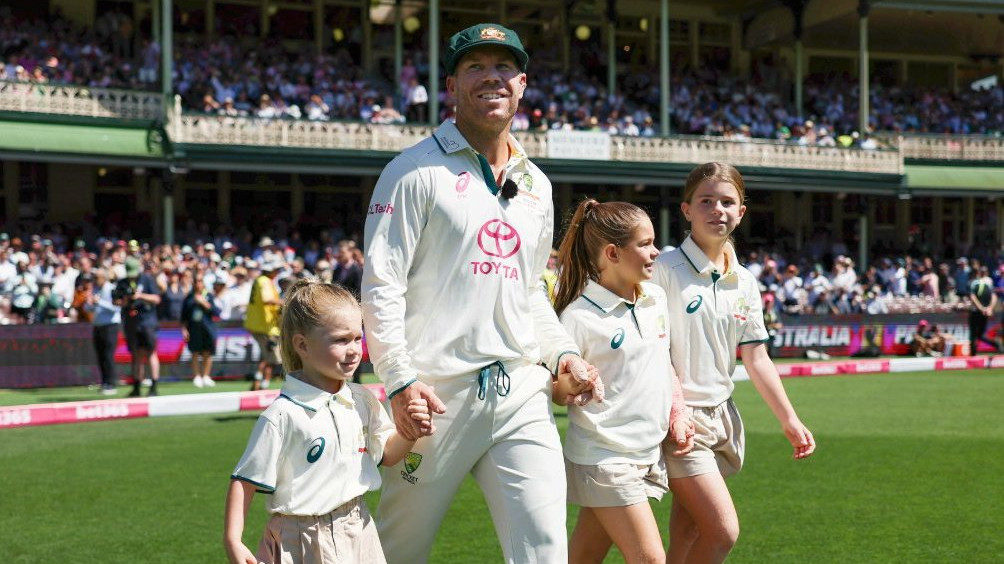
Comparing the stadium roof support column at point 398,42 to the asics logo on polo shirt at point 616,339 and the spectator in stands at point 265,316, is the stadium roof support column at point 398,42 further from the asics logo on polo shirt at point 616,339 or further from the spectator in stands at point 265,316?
the asics logo on polo shirt at point 616,339

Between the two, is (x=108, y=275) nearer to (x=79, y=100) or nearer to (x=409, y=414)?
(x=79, y=100)

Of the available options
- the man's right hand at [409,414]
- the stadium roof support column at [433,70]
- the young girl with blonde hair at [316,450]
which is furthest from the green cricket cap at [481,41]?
the stadium roof support column at [433,70]

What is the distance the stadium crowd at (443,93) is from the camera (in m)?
27.7

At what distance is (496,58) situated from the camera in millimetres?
4062

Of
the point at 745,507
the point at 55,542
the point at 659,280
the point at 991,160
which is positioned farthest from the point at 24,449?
the point at 991,160

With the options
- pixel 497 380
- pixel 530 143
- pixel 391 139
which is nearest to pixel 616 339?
pixel 497 380

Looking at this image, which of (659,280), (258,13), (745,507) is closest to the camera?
(659,280)

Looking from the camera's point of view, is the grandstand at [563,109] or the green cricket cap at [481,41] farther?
the grandstand at [563,109]

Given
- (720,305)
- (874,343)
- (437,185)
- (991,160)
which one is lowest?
(874,343)

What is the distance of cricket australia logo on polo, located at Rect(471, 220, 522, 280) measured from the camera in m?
3.97

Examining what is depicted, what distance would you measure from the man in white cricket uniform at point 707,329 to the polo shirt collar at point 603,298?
0.36 metres

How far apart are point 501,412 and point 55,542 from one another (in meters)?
3.98

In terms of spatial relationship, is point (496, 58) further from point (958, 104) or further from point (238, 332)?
point (958, 104)

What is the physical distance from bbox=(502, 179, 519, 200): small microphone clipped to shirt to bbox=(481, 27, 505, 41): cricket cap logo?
490 mm
